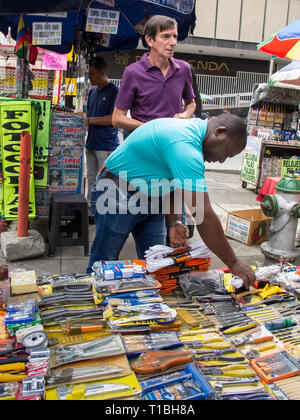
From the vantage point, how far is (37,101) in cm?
483

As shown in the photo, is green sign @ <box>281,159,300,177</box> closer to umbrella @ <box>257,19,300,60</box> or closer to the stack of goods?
umbrella @ <box>257,19,300,60</box>

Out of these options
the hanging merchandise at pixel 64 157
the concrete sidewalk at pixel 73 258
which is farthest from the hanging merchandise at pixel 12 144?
the concrete sidewalk at pixel 73 258

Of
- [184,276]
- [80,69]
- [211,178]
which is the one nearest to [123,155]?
[184,276]

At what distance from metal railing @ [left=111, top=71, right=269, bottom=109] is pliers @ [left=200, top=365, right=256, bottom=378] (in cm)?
1966

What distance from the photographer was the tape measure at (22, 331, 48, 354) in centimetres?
176

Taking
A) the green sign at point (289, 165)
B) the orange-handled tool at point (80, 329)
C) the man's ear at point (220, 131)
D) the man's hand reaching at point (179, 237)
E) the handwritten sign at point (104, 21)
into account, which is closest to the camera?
the orange-handled tool at point (80, 329)

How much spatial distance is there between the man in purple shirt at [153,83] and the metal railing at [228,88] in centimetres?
1753

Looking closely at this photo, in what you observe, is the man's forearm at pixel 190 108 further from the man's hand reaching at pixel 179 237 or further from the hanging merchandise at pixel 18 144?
the hanging merchandise at pixel 18 144

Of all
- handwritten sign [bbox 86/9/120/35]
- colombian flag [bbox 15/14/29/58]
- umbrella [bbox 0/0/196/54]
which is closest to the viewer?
umbrella [bbox 0/0/196/54]

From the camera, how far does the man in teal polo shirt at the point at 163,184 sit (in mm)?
2025

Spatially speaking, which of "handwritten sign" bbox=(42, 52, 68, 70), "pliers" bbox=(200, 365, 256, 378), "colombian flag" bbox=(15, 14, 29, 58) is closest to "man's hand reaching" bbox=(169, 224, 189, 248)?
"pliers" bbox=(200, 365, 256, 378)

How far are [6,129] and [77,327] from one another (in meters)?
3.38
